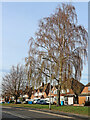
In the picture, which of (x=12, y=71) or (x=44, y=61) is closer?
(x=44, y=61)


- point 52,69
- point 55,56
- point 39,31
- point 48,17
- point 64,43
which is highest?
point 48,17

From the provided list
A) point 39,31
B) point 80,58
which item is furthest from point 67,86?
point 39,31

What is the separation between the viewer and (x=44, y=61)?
3219 centimetres

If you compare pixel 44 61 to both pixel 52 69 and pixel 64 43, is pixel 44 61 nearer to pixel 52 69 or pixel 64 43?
pixel 52 69

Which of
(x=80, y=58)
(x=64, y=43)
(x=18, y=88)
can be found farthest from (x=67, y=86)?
(x=18, y=88)

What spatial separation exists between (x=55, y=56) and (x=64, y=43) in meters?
2.63

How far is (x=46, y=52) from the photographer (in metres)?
33.2

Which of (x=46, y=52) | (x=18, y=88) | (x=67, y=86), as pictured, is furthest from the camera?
(x=18, y=88)

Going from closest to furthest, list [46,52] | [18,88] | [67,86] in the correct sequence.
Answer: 1. [67,86]
2. [46,52]
3. [18,88]

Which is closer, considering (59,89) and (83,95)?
(59,89)

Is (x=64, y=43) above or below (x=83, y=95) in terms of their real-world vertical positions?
above

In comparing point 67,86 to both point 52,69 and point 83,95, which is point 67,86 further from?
point 83,95

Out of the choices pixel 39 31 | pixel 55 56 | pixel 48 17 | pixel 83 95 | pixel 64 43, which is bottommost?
pixel 83 95

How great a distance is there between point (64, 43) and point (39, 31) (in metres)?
4.82
